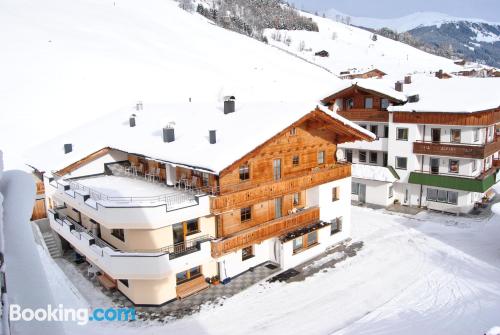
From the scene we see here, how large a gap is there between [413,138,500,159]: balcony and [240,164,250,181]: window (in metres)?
16.7

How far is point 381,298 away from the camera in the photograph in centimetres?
1878

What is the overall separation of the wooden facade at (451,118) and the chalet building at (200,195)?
30.0 feet

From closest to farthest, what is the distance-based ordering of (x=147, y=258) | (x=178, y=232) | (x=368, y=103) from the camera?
(x=147, y=258) → (x=178, y=232) → (x=368, y=103)

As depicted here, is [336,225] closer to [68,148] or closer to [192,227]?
[192,227]

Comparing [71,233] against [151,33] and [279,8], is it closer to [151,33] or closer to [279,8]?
[151,33]

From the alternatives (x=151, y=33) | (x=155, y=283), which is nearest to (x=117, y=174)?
(x=155, y=283)

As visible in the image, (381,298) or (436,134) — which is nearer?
(381,298)

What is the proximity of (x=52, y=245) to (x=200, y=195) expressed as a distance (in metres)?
11.6

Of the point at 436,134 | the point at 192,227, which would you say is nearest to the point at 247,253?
the point at 192,227

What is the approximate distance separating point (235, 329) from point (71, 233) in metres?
10.3

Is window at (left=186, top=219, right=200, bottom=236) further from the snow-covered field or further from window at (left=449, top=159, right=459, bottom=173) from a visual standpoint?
window at (left=449, top=159, right=459, bottom=173)

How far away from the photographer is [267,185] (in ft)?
66.4

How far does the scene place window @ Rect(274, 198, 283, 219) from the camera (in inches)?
879

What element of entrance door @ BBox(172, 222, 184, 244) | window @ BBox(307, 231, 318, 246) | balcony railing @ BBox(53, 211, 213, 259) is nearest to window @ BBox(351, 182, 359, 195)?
window @ BBox(307, 231, 318, 246)
